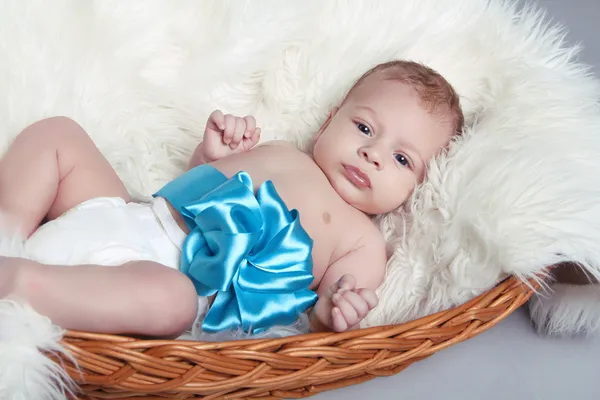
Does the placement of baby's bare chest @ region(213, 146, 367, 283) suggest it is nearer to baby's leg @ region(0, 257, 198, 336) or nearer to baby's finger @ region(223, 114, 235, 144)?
baby's finger @ region(223, 114, 235, 144)

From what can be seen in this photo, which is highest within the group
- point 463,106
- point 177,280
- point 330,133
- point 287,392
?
point 463,106

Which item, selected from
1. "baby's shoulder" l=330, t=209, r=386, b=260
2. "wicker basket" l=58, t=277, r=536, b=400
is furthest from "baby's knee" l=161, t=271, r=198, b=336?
"baby's shoulder" l=330, t=209, r=386, b=260

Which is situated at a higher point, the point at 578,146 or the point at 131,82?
the point at 578,146

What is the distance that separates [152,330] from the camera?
4.09 feet

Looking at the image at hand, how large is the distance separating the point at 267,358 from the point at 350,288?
0.26 meters

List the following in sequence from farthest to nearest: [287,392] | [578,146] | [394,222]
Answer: [394,222] < [578,146] < [287,392]

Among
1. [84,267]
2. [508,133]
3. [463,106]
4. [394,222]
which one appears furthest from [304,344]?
[463,106]

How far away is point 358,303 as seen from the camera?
130 centimetres

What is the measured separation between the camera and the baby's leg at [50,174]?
141 cm

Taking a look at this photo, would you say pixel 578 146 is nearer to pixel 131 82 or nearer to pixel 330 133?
pixel 330 133

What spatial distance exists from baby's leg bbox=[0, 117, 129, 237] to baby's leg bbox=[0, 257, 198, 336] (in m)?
0.25

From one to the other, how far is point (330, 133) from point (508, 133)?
40 cm

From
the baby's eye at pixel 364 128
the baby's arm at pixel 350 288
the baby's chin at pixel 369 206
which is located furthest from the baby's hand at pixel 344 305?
the baby's eye at pixel 364 128

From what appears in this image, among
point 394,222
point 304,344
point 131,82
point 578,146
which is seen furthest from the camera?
point 131,82
